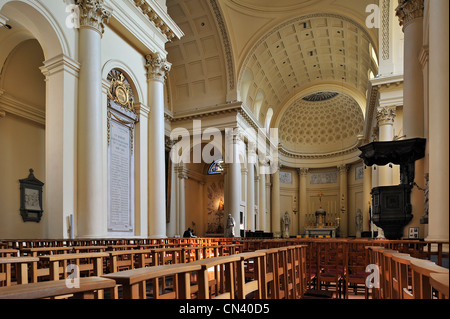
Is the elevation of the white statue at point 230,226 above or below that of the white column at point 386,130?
below

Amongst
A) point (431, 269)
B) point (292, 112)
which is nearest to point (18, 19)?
point (431, 269)

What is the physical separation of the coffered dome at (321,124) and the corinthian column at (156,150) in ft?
57.3

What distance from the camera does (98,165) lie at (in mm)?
9398

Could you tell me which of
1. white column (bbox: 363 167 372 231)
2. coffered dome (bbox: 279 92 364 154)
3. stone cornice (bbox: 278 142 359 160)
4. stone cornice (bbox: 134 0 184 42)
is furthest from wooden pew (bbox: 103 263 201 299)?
coffered dome (bbox: 279 92 364 154)

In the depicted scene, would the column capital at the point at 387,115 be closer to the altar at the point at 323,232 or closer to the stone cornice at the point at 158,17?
the stone cornice at the point at 158,17

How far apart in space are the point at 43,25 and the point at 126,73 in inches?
128

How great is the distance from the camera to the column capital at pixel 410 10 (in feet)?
32.5

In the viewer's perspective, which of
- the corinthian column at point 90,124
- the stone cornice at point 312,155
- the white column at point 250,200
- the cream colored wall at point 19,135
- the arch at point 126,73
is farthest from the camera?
Result: the stone cornice at point 312,155

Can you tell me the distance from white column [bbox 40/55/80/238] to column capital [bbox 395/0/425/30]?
8834mm

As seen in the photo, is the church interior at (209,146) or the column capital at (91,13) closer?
the church interior at (209,146)

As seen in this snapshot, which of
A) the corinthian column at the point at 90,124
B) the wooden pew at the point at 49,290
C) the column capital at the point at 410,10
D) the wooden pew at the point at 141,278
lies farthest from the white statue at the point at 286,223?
the wooden pew at the point at 49,290

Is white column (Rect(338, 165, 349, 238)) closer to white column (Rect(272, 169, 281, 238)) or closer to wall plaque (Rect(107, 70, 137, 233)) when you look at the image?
white column (Rect(272, 169, 281, 238))

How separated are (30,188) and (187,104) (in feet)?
37.7
